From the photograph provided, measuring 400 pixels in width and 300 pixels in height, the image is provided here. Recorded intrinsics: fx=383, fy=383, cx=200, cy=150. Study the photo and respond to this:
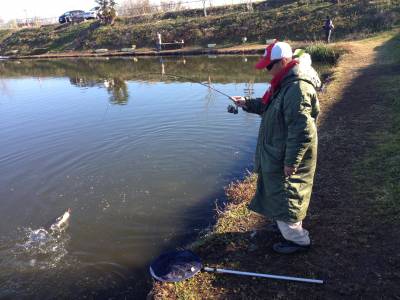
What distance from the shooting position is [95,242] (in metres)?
6.18

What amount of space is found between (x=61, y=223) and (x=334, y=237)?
14.9 feet

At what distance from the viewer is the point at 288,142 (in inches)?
148

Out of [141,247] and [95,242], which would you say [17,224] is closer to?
[95,242]

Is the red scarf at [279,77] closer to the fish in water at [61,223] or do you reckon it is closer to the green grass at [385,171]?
the green grass at [385,171]

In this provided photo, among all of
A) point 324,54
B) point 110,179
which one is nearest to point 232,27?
point 324,54

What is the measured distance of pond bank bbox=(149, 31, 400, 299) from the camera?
3945mm

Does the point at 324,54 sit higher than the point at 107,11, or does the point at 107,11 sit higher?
the point at 107,11

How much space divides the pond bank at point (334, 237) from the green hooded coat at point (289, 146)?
64 cm

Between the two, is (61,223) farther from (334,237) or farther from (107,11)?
(107,11)

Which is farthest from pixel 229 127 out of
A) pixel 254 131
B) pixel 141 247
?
pixel 141 247

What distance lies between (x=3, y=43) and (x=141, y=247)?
2277 inches

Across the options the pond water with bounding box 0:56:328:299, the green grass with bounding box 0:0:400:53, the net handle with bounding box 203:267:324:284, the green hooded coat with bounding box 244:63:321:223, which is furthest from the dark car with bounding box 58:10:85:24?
the net handle with bounding box 203:267:324:284

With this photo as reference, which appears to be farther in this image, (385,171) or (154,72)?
(154,72)

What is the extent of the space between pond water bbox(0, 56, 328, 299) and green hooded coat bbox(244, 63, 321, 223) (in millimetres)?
2166
